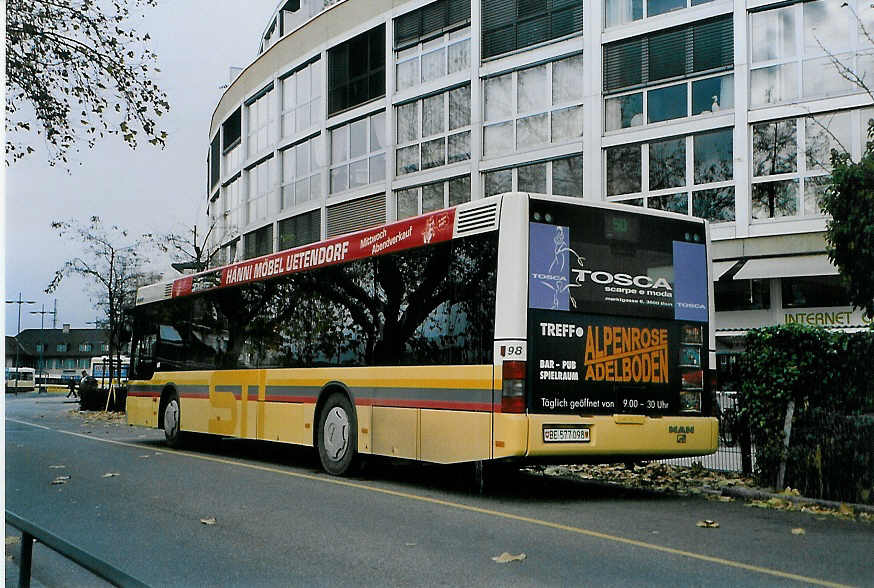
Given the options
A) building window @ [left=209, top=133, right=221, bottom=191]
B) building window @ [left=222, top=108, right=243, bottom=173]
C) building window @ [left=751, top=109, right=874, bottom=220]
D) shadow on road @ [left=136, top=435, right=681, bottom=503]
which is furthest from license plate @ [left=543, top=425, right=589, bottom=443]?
building window @ [left=209, top=133, right=221, bottom=191]

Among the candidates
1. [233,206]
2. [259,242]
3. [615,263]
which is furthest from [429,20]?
[615,263]

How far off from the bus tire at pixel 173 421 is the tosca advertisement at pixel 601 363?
9.14m

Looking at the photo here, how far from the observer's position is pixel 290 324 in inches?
568

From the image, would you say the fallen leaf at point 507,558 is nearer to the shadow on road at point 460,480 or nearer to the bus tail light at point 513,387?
the bus tail light at point 513,387

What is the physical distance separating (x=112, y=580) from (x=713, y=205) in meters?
23.9

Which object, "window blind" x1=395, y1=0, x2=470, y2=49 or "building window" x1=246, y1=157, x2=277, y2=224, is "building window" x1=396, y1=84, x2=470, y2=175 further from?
"building window" x1=246, y1=157, x2=277, y2=224

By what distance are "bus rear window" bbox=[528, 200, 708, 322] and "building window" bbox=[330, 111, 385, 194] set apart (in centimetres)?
2469

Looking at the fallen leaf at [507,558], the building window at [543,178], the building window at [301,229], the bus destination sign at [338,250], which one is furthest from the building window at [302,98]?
the fallen leaf at [507,558]

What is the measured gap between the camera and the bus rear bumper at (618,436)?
10156 mm

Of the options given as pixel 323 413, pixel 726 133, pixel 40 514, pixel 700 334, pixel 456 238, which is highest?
pixel 726 133

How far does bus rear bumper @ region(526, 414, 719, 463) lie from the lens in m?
10.2

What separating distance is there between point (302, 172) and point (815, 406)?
31.1 m

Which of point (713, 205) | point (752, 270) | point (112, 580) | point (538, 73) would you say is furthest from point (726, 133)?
point (112, 580)

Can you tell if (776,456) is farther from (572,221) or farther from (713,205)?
(713,205)
